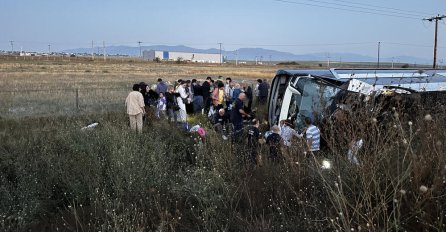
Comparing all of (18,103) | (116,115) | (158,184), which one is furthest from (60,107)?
(158,184)

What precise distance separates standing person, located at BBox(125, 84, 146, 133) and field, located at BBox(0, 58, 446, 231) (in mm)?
2114

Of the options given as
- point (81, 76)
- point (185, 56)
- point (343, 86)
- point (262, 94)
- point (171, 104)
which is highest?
point (185, 56)

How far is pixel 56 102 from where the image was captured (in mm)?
15594

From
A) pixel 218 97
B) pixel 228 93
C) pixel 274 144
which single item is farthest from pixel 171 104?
pixel 274 144

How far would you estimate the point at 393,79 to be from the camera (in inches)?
340

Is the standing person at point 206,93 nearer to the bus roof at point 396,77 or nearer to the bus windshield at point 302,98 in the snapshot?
the bus roof at point 396,77

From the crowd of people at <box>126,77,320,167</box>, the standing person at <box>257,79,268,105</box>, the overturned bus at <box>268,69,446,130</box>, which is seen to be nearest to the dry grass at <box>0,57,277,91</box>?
the crowd of people at <box>126,77,320,167</box>

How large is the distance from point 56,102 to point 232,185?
12619mm

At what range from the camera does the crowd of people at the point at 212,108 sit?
25.1 feet

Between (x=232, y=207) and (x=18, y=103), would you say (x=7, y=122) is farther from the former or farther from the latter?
(x=232, y=207)

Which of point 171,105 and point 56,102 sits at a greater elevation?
point 171,105

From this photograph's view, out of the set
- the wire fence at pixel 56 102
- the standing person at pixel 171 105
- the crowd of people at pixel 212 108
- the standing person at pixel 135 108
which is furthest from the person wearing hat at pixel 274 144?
the wire fence at pixel 56 102

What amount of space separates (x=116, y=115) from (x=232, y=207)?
8899 millimetres

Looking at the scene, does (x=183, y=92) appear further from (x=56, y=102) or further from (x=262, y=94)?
(x=56, y=102)
